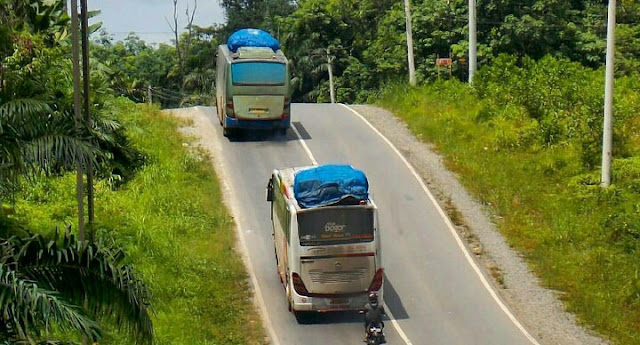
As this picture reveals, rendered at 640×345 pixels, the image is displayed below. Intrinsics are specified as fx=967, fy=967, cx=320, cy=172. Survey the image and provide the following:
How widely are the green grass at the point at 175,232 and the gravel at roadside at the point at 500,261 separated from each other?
685 centimetres

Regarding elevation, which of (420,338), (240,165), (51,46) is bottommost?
(420,338)

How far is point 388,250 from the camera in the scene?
91.7 feet

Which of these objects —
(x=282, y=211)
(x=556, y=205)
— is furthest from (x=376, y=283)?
(x=556, y=205)

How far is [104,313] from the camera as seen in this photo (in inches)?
464

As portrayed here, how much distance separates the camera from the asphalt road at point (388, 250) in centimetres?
2312

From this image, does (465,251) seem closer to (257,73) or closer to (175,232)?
(175,232)

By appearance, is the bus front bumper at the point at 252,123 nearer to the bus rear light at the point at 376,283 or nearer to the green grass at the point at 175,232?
the green grass at the point at 175,232

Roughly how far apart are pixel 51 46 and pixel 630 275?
2078 centimetres

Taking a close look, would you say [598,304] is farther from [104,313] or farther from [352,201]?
[104,313]

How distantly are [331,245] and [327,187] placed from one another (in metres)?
1.34

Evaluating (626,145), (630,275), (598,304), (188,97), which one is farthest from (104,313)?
(188,97)

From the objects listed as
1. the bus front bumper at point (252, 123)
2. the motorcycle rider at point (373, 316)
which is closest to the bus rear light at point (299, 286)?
the motorcycle rider at point (373, 316)

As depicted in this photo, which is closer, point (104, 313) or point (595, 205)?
point (104, 313)

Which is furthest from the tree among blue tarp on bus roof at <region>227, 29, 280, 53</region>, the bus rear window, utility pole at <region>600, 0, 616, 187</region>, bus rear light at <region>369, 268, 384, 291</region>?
blue tarp on bus roof at <region>227, 29, 280, 53</region>
